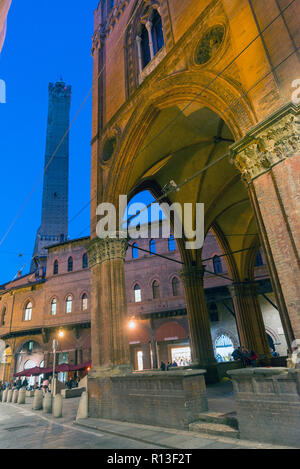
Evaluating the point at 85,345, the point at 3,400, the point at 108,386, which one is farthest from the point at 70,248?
the point at 108,386

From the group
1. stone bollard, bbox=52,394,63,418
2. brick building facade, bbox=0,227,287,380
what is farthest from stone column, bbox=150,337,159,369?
stone bollard, bbox=52,394,63,418

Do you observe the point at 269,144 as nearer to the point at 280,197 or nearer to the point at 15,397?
the point at 280,197

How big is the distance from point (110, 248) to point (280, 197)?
6103 millimetres

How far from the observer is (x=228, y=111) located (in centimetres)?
688

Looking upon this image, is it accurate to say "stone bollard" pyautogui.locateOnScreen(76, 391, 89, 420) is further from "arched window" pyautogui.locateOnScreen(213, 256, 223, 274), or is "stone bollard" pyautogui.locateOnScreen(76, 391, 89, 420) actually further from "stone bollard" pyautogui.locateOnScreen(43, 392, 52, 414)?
"arched window" pyautogui.locateOnScreen(213, 256, 223, 274)

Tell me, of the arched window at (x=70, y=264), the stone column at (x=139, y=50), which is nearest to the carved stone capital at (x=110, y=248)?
the stone column at (x=139, y=50)

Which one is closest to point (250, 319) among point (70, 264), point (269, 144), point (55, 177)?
point (269, 144)

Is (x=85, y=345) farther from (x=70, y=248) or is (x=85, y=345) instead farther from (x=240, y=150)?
(x=240, y=150)

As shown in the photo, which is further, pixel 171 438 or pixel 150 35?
pixel 150 35

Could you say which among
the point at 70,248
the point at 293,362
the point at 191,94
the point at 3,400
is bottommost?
the point at 3,400

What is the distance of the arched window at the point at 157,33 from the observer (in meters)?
11.1

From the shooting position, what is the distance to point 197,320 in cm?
1341

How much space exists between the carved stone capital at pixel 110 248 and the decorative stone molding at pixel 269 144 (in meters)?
5.14
